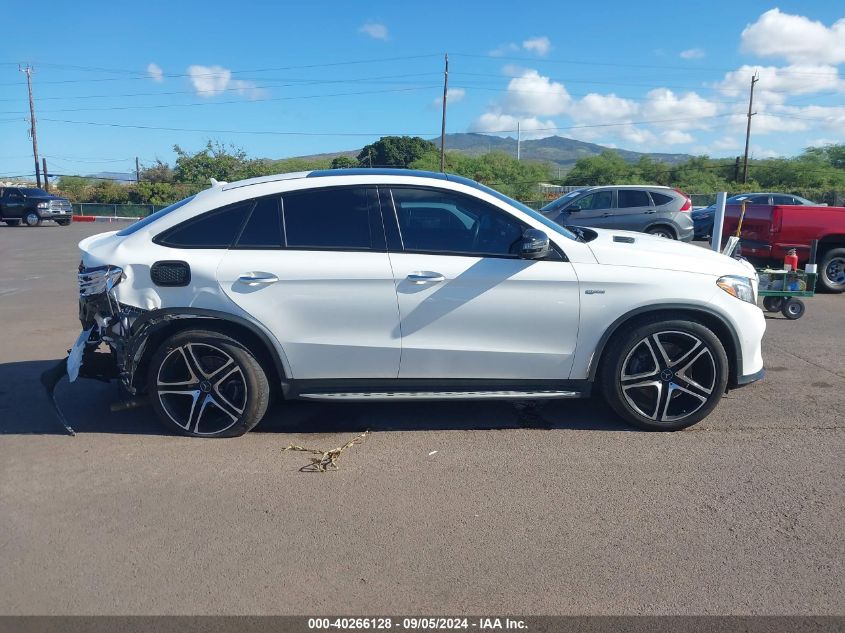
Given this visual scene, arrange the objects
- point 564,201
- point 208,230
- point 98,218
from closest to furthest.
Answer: point 208,230 → point 564,201 → point 98,218

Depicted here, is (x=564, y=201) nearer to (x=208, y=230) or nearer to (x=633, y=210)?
(x=633, y=210)

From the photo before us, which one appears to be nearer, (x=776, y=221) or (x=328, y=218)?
(x=328, y=218)

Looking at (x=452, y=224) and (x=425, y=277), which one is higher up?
(x=452, y=224)

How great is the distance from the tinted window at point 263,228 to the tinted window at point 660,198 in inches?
548

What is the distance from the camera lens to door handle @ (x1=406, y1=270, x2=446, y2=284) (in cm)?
456

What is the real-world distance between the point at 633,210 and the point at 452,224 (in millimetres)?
13124

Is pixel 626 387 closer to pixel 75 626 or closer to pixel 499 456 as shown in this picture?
pixel 499 456

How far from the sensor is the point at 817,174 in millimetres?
60062

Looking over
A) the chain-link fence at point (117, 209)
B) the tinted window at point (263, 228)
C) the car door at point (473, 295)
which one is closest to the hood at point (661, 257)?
the car door at point (473, 295)

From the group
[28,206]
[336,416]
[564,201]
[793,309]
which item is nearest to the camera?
[336,416]

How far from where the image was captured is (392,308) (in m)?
4.59

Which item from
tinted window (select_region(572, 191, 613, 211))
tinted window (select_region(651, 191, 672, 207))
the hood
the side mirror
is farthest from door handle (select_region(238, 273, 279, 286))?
tinted window (select_region(651, 191, 672, 207))

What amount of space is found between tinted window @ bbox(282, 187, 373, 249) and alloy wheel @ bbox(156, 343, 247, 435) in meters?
0.95

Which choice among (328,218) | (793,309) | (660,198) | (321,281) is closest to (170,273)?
(321,281)
